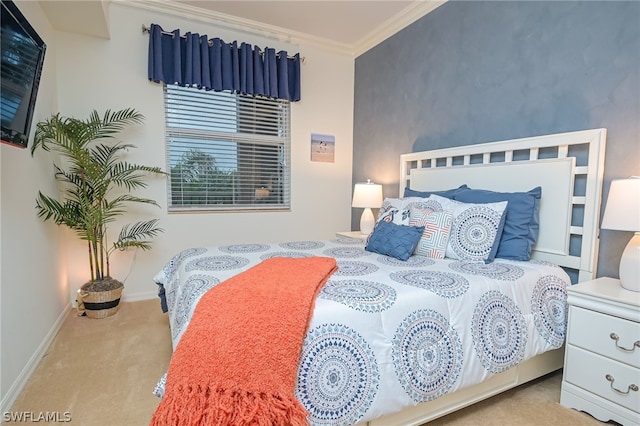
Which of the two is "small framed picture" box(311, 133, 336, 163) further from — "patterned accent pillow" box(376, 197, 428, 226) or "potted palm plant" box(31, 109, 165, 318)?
"potted palm plant" box(31, 109, 165, 318)

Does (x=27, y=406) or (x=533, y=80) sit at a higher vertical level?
(x=533, y=80)

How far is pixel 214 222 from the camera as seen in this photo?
10.7 feet

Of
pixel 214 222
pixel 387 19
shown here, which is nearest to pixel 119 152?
pixel 214 222

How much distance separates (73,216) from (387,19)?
325cm

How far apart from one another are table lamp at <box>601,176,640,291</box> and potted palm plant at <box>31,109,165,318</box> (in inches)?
124

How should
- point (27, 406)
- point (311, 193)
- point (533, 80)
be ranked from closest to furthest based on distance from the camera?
1. point (27, 406)
2. point (533, 80)
3. point (311, 193)

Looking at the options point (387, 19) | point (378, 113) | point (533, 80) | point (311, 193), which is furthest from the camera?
point (311, 193)

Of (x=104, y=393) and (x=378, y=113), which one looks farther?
(x=378, y=113)

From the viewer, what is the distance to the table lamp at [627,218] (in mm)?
1410

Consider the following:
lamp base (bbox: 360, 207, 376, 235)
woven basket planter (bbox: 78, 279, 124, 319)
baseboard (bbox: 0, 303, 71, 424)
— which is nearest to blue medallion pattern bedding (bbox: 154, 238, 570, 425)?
baseboard (bbox: 0, 303, 71, 424)

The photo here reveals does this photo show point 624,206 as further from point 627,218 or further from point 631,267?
point 631,267

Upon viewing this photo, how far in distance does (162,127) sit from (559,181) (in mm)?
3153

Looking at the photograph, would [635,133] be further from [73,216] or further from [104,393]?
[73,216]

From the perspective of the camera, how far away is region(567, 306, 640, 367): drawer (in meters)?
1.34
